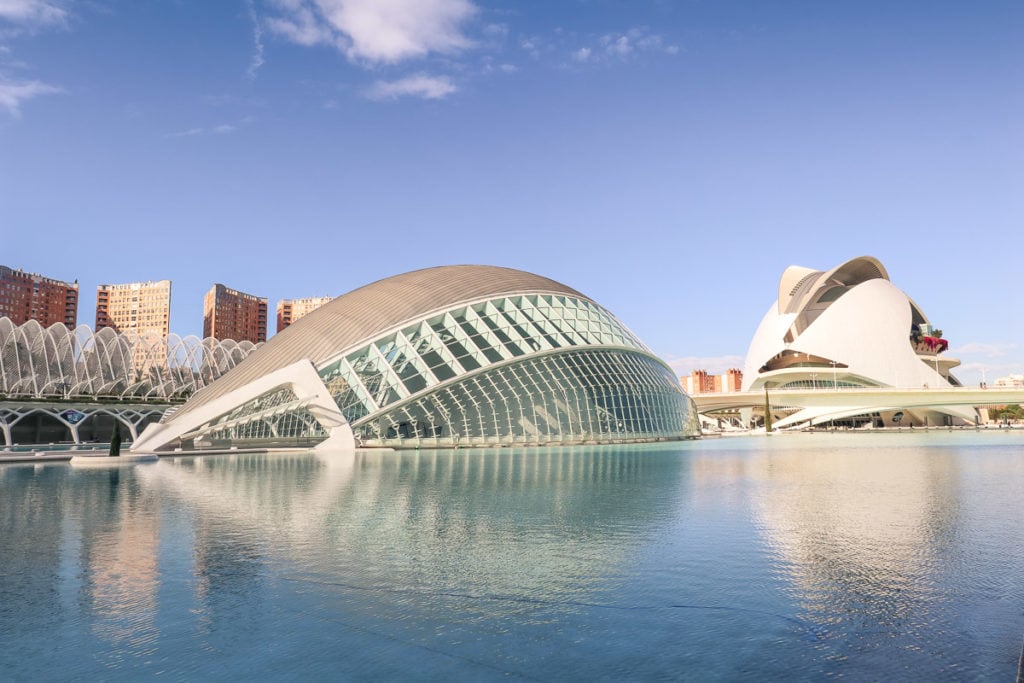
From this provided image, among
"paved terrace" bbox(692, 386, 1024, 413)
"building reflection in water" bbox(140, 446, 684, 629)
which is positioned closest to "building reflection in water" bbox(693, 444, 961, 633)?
"building reflection in water" bbox(140, 446, 684, 629)

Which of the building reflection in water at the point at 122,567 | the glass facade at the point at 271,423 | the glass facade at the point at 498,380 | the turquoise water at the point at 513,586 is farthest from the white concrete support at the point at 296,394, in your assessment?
the building reflection in water at the point at 122,567

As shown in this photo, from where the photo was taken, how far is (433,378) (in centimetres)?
3709

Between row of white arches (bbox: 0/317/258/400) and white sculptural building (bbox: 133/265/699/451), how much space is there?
30794mm

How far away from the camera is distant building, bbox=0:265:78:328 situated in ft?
340

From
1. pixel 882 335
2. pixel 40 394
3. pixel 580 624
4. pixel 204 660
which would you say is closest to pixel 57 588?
pixel 204 660

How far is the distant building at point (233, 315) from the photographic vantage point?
12256cm

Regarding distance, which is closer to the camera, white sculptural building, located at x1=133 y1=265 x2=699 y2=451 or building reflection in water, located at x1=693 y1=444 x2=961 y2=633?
building reflection in water, located at x1=693 y1=444 x2=961 y2=633

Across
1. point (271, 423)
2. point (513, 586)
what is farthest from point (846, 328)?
point (513, 586)

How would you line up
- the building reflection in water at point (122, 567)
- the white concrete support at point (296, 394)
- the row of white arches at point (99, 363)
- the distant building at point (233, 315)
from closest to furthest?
the building reflection in water at point (122, 567) < the white concrete support at point (296, 394) < the row of white arches at point (99, 363) < the distant building at point (233, 315)

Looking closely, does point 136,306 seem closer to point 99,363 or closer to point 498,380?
point 99,363

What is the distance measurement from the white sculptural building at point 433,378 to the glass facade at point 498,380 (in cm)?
7

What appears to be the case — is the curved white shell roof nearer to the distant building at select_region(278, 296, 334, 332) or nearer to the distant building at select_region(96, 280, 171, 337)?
the distant building at select_region(278, 296, 334, 332)

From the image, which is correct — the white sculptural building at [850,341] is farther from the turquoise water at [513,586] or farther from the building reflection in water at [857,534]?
the turquoise water at [513,586]

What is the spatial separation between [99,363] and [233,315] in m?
60.6
